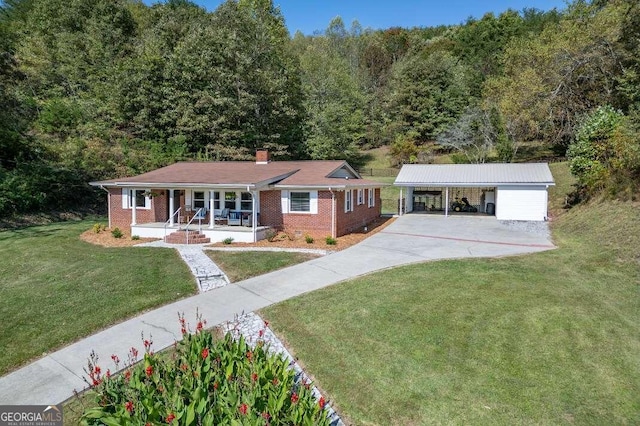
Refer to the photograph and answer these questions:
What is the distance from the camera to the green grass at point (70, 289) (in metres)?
7.30

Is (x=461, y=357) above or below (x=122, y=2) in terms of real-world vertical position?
below

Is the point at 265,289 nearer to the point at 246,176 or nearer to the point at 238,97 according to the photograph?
the point at 246,176

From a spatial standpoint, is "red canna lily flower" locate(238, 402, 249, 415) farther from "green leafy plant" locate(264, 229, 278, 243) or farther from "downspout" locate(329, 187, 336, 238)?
"downspout" locate(329, 187, 336, 238)

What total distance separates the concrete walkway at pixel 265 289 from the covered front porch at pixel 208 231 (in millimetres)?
3920

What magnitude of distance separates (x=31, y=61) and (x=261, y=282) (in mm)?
37145

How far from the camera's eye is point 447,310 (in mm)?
8203

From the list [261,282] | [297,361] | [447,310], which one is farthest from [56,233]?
[447,310]

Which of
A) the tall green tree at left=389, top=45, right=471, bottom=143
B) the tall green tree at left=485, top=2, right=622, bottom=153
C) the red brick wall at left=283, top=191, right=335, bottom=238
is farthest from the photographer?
the tall green tree at left=389, top=45, right=471, bottom=143

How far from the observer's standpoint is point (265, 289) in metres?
9.85

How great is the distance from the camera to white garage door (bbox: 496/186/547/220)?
22016 mm

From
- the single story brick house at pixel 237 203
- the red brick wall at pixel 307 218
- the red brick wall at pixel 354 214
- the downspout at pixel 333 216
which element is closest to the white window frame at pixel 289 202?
the single story brick house at pixel 237 203

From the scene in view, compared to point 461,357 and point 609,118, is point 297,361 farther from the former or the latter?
point 609,118

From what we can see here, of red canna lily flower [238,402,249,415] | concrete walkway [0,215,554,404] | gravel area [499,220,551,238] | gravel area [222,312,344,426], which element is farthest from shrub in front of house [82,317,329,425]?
gravel area [499,220,551,238]

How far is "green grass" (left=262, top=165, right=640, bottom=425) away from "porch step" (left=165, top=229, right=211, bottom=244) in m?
7.89
